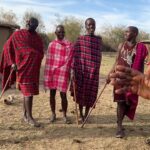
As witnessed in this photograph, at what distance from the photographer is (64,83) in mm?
7379

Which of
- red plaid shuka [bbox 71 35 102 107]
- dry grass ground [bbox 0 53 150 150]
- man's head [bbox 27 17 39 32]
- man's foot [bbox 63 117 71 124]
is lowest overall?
dry grass ground [bbox 0 53 150 150]

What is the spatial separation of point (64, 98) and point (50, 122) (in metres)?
0.49

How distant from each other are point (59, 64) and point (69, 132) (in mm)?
1294

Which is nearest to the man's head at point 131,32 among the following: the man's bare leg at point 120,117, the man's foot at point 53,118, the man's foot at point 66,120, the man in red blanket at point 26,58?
the man's bare leg at point 120,117

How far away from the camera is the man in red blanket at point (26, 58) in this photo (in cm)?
688

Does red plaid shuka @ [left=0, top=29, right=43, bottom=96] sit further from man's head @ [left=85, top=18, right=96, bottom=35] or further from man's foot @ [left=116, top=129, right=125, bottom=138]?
man's foot @ [left=116, top=129, right=125, bottom=138]

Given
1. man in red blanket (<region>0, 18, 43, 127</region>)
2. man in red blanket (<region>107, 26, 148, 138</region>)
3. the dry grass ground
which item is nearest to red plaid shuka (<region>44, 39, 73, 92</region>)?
man in red blanket (<region>0, 18, 43, 127</region>)

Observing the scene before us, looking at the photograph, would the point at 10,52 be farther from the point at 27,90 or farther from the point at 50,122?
the point at 50,122

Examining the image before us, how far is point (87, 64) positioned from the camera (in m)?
7.43

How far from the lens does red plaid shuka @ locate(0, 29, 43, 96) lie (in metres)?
6.88

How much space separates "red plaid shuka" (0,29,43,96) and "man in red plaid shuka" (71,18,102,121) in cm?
75

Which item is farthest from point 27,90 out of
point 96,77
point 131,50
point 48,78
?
point 131,50

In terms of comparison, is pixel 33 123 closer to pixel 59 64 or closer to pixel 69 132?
pixel 69 132

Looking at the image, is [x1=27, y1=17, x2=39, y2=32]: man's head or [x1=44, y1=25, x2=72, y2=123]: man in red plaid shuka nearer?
[x1=27, y1=17, x2=39, y2=32]: man's head
